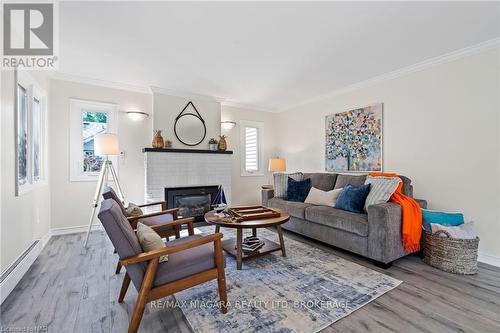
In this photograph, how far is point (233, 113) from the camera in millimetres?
5191

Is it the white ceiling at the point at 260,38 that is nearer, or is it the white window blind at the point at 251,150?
the white ceiling at the point at 260,38

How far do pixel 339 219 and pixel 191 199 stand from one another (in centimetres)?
275

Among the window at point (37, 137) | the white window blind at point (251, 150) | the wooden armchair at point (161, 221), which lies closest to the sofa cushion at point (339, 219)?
the wooden armchair at point (161, 221)

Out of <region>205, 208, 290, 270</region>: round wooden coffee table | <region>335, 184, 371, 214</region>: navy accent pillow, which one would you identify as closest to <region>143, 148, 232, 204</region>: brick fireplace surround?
<region>205, 208, 290, 270</region>: round wooden coffee table

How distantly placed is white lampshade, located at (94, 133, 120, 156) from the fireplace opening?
3.82 feet

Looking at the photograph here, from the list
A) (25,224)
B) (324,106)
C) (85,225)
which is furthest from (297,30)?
(85,225)

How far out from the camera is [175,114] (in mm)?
4348

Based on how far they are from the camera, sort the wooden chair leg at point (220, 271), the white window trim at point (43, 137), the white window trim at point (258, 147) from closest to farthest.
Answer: the wooden chair leg at point (220, 271) < the white window trim at point (43, 137) < the white window trim at point (258, 147)

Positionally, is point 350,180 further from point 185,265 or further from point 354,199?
point 185,265

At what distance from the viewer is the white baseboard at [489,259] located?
8.22 ft

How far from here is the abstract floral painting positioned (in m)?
3.68

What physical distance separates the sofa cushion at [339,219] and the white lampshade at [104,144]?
Answer: 2975 millimetres

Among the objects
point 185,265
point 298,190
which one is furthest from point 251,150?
point 185,265

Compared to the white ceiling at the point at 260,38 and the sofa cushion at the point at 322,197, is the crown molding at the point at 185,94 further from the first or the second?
the sofa cushion at the point at 322,197
